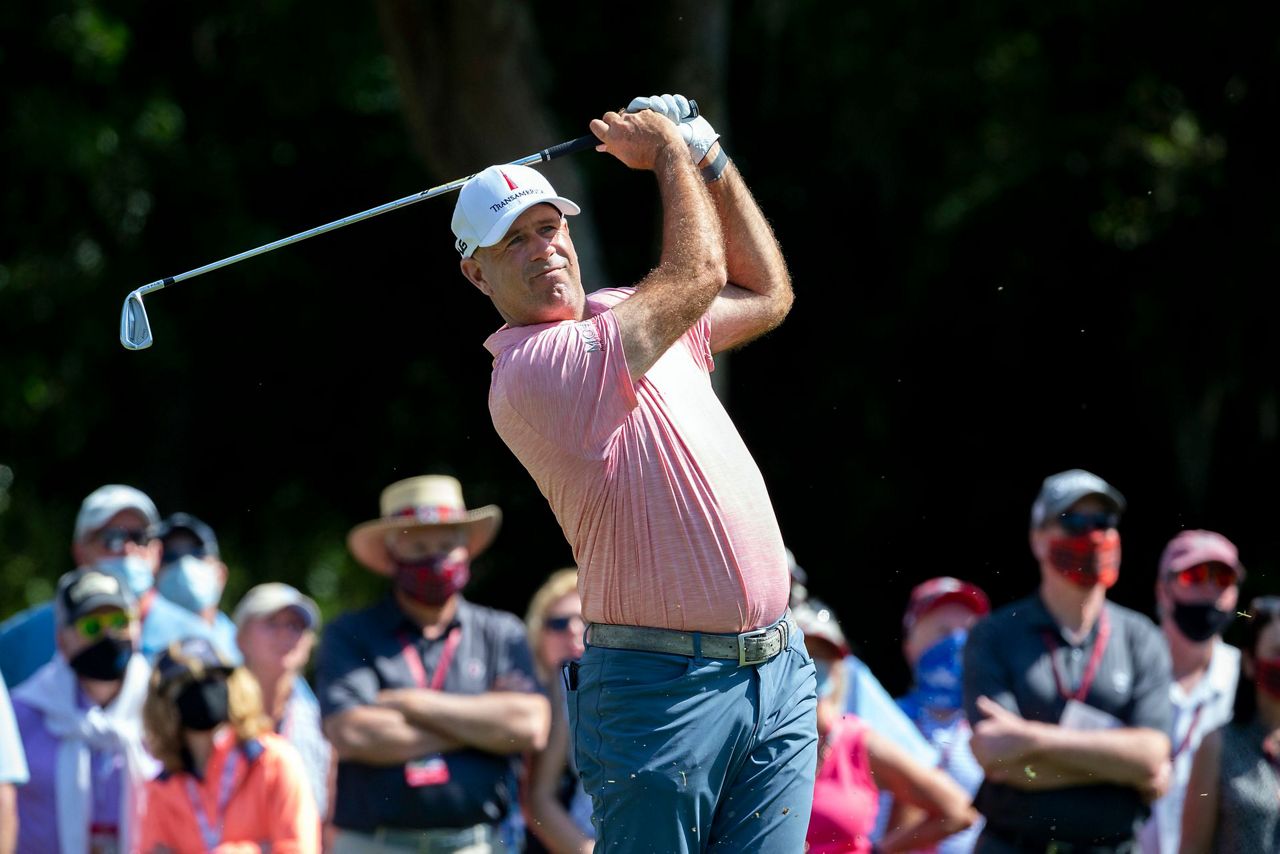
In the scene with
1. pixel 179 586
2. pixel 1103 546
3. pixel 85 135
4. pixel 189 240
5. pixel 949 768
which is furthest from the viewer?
pixel 189 240

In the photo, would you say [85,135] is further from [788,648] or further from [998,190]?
[788,648]

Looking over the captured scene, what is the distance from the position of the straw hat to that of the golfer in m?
2.82

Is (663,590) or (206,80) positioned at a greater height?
(206,80)

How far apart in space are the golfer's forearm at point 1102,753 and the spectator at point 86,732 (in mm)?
2996

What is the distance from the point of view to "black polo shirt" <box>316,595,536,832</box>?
6645mm

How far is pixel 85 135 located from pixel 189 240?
1.30m

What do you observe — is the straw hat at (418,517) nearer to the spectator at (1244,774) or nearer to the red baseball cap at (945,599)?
the red baseball cap at (945,599)

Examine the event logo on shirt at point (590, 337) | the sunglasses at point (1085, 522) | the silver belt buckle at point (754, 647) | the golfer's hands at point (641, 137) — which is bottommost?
the silver belt buckle at point (754, 647)

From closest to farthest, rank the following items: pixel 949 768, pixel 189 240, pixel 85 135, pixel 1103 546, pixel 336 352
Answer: pixel 1103 546 → pixel 949 768 → pixel 85 135 → pixel 189 240 → pixel 336 352

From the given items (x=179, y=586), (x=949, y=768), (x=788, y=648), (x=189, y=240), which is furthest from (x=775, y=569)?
(x=189, y=240)

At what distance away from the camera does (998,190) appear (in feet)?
42.2

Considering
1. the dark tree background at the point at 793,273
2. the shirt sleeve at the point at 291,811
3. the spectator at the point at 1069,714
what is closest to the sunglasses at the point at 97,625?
the shirt sleeve at the point at 291,811

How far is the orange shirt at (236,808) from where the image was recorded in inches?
247

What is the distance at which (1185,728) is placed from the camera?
6785 mm
